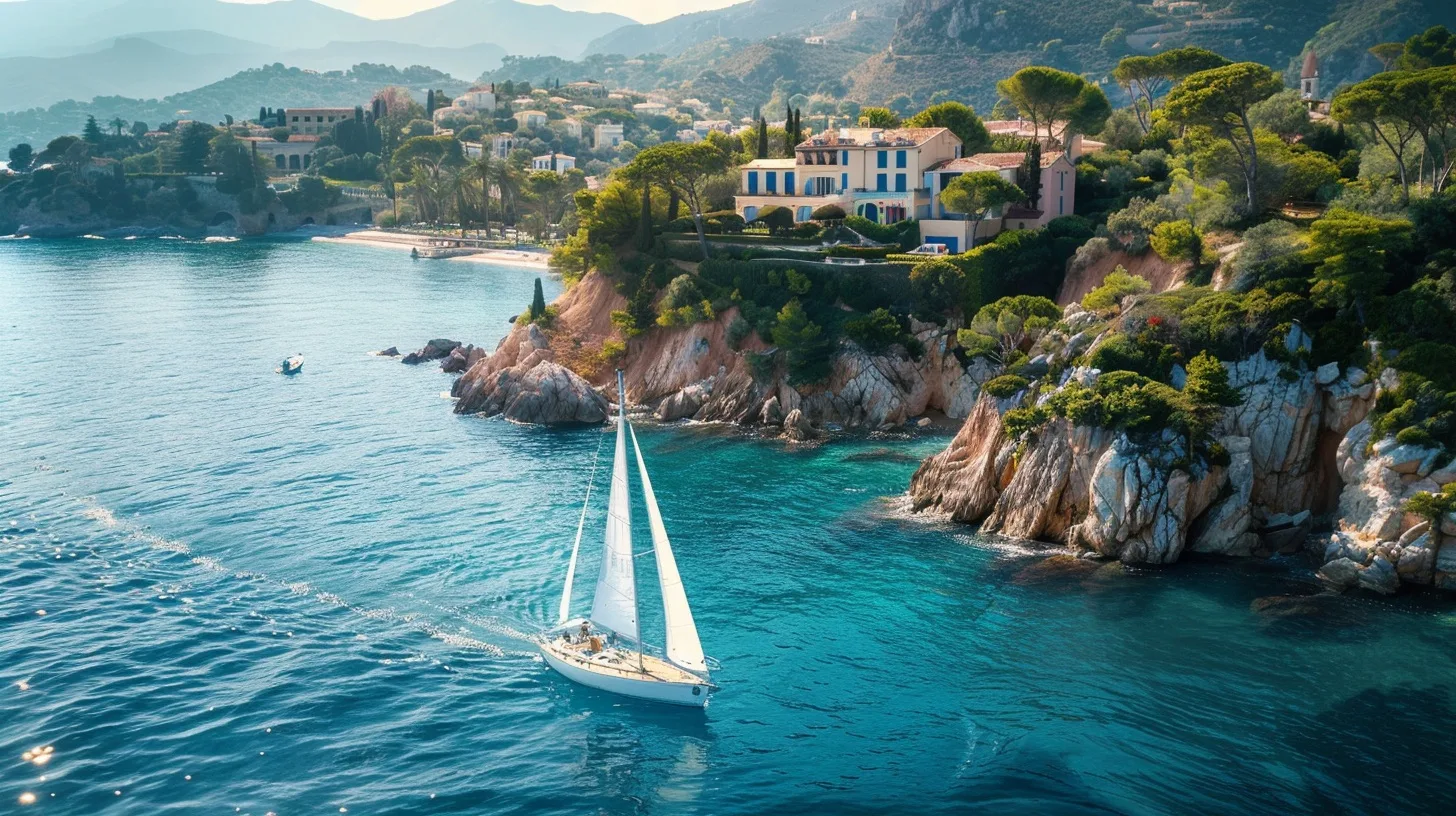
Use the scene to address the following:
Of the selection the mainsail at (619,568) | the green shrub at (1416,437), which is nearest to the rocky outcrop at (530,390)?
the mainsail at (619,568)

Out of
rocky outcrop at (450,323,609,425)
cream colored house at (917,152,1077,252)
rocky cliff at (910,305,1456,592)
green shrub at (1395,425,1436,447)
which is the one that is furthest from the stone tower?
green shrub at (1395,425,1436,447)

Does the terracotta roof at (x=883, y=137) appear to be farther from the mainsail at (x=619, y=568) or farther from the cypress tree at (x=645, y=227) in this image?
the mainsail at (x=619, y=568)

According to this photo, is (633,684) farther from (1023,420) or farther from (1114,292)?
(1114,292)

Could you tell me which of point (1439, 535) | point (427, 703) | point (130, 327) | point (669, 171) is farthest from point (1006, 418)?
point (130, 327)

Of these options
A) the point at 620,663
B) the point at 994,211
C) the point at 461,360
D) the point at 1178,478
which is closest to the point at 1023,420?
the point at 1178,478

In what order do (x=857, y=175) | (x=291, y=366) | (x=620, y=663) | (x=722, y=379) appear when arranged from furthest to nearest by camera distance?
1. (x=291, y=366)
2. (x=857, y=175)
3. (x=722, y=379)
4. (x=620, y=663)

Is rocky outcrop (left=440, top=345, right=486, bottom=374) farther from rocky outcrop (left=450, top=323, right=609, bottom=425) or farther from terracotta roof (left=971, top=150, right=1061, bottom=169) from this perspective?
terracotta roof (left=971, top=150, right=1061, bottom=169)
